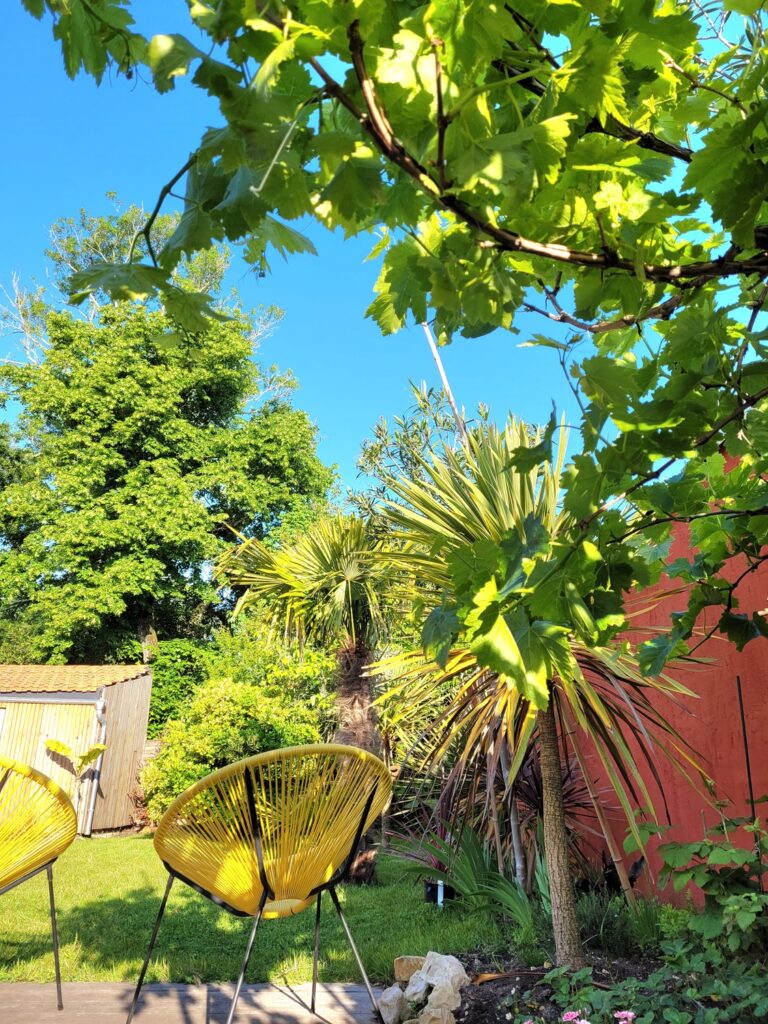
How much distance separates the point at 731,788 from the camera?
3.05m

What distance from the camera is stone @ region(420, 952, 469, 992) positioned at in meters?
2.41

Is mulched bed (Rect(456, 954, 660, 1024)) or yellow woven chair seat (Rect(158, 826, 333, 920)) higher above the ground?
yellow woven chair seat (Rect(158, 826, 333, 920))

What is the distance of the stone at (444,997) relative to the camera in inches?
89.7

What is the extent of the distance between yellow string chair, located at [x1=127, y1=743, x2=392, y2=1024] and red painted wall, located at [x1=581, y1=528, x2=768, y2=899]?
1371mm

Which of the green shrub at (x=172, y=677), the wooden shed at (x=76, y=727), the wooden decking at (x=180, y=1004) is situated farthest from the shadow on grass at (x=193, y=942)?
the green shrub at (x=172, y=677)

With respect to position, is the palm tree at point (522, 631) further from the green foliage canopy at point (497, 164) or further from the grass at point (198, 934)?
the grass at point (198, 934)

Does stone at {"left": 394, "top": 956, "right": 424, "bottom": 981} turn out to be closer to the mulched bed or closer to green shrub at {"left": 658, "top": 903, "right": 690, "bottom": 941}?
the mulched bed

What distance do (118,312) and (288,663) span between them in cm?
1078

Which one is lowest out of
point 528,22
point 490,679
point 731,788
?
point 731,788

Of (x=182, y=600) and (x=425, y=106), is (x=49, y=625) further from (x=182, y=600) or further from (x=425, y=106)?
(x=425, y=106)

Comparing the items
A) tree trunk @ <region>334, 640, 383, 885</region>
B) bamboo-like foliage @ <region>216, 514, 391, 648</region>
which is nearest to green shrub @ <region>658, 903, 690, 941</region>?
Answer: bamboo-like foliage @ <region>216, 514, 391, 648</region>

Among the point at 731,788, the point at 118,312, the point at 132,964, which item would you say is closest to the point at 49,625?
the point at 118,312

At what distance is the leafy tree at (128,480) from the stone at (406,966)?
450 inches

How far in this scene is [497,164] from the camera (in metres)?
0.67
